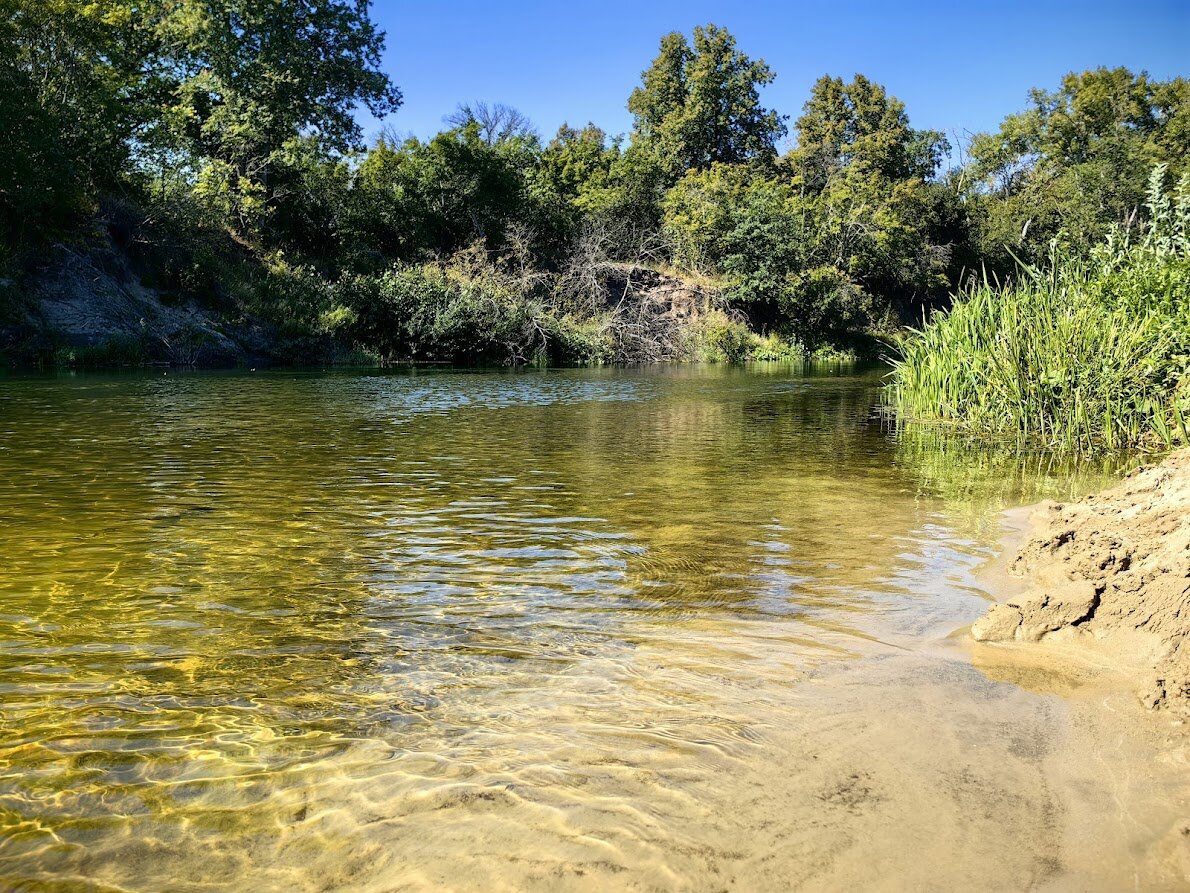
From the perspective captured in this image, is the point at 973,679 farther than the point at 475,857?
Yes

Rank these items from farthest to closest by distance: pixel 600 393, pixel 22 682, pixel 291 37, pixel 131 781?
pixel 291 37 < pixel 600 393 < pixel 22 682 < pixel 131 781

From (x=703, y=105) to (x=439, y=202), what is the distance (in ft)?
69.7

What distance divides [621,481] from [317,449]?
12.2 feet

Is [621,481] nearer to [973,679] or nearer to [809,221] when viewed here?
[973,679]

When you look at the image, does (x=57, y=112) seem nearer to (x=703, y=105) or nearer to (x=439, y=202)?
(x=439, y=202)

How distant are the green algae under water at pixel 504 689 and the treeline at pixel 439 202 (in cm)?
2286

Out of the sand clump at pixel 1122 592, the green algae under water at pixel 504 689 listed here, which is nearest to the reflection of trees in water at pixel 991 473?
the green algae under water at pixel 504 689

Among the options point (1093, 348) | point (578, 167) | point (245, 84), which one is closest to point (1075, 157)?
point (578, 167)

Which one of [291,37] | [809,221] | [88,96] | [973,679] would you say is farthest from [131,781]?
[809,221]

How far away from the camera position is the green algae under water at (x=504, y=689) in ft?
7.42

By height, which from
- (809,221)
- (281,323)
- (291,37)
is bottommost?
(281,323)

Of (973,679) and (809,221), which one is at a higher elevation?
(809,221)

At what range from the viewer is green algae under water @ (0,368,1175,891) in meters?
2.26

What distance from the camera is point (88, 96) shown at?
26.8m
